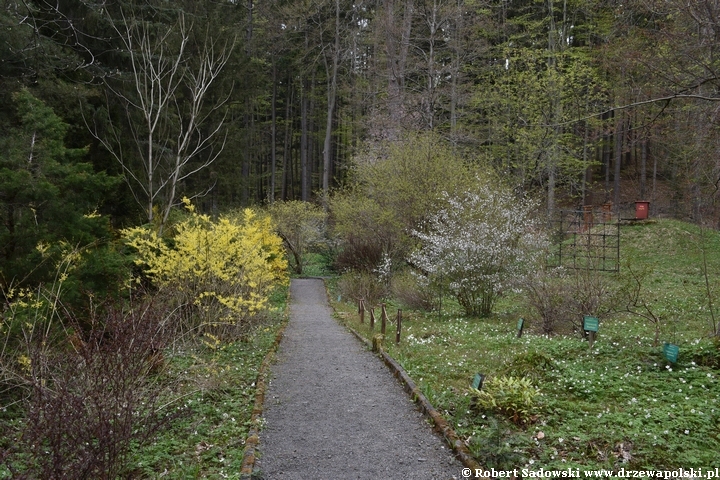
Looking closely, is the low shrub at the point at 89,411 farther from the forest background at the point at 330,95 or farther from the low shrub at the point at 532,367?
the low shrub at the point at 532,367

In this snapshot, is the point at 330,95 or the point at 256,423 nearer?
the point at 256,423

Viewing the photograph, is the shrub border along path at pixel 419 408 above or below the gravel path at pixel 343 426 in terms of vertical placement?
above

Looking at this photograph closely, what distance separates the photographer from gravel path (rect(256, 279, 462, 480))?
14.3 ft

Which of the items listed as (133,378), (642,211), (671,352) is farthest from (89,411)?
(642,211)

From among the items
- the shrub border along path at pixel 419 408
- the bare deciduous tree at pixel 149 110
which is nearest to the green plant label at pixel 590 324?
the shrub border along path at pixel 419 408

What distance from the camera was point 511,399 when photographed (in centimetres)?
509

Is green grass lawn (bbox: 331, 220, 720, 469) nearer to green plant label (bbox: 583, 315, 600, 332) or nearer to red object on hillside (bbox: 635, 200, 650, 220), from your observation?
green plant label (bbox: 583, 315, 600, 332)

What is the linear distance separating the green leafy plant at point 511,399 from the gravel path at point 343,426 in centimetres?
68

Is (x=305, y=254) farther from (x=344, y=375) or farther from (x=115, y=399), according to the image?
(x=115, y=399)

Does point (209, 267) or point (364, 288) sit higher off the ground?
point (209, 267)

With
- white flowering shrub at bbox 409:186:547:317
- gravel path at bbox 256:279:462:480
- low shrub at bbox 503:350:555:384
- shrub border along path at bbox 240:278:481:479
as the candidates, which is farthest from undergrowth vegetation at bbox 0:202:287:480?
white flowering shrub at bbox 409:186:547:317

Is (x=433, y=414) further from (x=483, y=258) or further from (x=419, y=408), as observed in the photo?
(x=483, y=258)

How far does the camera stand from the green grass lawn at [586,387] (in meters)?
4.26

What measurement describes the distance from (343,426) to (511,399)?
70.9 inches
